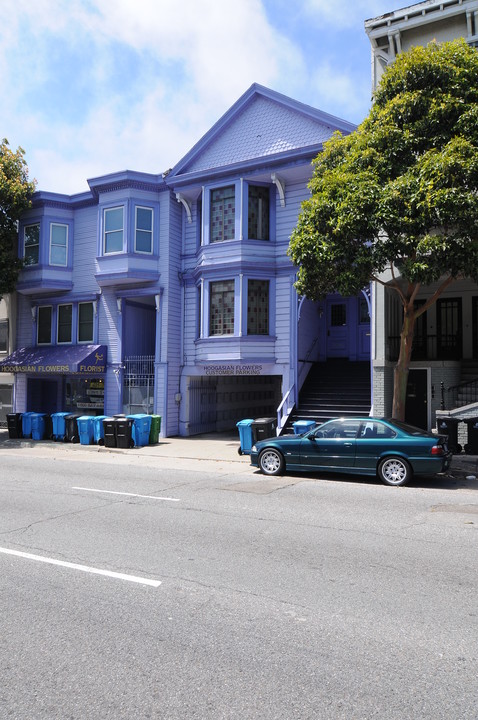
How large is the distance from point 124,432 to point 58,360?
5.88 meters

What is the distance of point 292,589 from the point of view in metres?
5.12

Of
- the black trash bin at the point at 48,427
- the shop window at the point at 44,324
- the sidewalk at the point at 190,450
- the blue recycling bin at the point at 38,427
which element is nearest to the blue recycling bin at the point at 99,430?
the sidewalk at the point at 190,450

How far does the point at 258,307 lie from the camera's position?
63.1 ft

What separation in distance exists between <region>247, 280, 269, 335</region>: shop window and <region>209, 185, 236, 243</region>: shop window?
1.95 metres

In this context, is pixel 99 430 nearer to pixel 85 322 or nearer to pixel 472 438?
pixel 85 322

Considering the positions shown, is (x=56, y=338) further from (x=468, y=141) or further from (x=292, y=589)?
(x=292, y=589)

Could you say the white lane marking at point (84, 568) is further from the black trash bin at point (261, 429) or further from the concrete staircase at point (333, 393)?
the concrete staircase at point (333, 393)

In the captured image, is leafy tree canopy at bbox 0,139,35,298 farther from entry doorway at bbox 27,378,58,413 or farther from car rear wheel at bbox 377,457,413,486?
car rear wheel at bbox 377,457,413,486

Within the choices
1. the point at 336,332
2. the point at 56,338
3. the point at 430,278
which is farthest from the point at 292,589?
the point at 56,338

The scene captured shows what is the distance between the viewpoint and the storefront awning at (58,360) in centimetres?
2083

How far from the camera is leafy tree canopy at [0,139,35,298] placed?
2139cm

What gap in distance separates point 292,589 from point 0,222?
2078 centimetres

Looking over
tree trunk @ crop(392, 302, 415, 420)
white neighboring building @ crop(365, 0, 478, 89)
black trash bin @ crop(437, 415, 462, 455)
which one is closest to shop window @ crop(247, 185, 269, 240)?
white neighboring building @ crop(365, 0, 478, 89)

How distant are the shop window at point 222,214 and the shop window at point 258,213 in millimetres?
603
